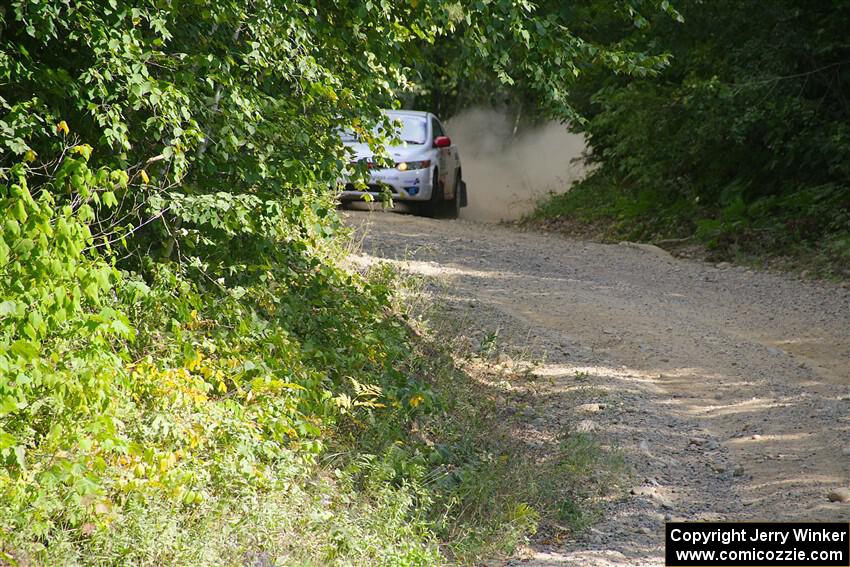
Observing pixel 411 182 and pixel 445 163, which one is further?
pixel 445 163

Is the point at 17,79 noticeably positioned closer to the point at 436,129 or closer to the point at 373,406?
the point at 373,406

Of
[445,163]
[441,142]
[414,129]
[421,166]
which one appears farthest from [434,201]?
[414,129]

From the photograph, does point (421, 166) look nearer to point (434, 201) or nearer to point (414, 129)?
point (414, 129)

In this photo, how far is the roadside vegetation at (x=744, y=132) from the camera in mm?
14508

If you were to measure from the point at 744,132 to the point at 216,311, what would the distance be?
1029cm

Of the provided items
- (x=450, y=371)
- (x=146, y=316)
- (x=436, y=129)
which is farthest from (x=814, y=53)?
(x=146, y=316)

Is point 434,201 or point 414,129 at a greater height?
point 414,129

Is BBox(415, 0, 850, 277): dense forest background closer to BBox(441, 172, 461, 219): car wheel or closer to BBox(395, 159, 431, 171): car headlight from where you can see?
BBox(395, 159, 431, 171): car headlight

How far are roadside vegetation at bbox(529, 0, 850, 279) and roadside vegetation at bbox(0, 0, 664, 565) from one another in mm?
7351

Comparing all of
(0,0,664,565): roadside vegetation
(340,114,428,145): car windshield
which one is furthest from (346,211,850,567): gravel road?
(340,114,428,145): car windshield

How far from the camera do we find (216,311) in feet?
21.9

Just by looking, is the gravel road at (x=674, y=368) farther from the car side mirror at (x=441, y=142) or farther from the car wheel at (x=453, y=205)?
the car wheel at (x=453, y=205)

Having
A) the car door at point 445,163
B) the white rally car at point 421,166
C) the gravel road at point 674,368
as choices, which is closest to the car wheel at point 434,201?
the white rally car at point 421,166

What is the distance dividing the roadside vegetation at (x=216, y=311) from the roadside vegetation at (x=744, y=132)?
7.35 m
